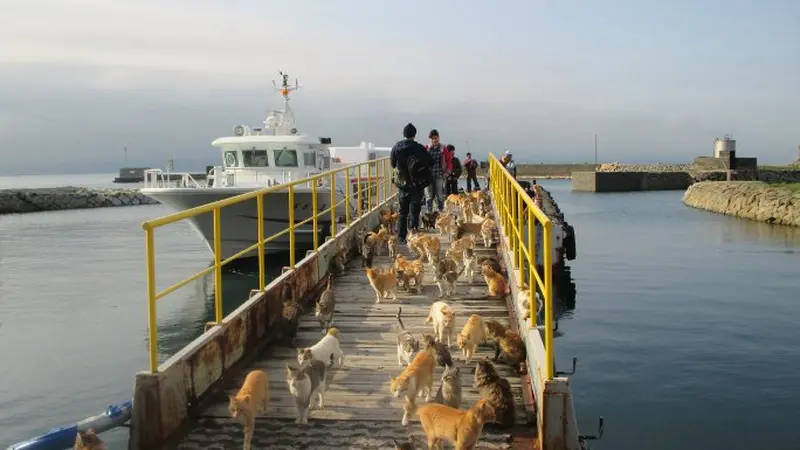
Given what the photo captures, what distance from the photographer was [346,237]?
45.5 feet

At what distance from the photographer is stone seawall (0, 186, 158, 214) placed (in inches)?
2625

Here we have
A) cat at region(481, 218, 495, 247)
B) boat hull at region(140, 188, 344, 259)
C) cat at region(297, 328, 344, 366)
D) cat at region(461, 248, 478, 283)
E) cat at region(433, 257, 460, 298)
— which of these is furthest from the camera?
boat hull at region(140, 188, 344, 259)

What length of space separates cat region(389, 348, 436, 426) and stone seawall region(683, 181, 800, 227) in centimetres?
4173

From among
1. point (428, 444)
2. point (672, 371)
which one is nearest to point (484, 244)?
point (672, 371)

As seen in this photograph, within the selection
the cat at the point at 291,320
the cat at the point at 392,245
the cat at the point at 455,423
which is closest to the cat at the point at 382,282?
the cat at the point at 291,320

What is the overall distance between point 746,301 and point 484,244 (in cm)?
887

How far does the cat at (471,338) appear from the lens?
23.5 feet

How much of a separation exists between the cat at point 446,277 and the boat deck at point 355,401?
2.19 feet

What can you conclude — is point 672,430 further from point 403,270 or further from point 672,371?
point 403,270

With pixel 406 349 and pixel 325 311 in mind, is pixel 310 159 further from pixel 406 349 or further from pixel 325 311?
pixel 406 349

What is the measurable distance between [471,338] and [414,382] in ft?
5.09

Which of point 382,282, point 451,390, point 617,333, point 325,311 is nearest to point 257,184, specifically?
point 617,333

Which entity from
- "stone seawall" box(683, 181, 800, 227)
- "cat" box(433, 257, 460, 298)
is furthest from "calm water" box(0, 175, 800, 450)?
"stone seawall" box(683, 181, 800, 227)

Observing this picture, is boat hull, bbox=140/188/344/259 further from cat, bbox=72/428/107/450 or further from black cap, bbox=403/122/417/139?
cat, bbox=72/428/107/450
